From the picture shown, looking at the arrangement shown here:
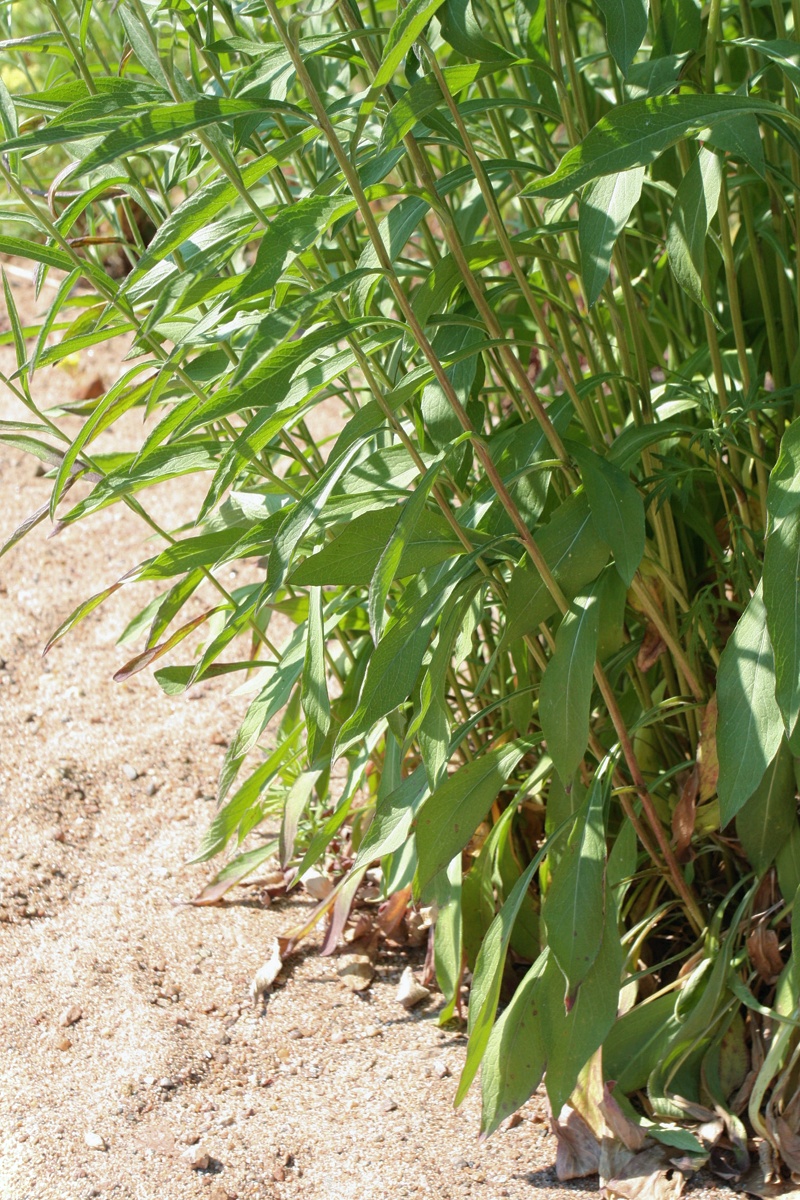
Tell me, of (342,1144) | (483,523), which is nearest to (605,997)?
(342,1144)

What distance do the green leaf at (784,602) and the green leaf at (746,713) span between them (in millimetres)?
62

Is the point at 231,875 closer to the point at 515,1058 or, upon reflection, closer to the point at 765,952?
the point at 515,1058

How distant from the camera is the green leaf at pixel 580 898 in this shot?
1.07 meters

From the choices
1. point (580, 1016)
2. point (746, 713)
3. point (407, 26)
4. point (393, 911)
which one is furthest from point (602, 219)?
point (393, 911)

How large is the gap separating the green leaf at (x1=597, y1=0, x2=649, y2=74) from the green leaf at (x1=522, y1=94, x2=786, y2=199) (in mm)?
107

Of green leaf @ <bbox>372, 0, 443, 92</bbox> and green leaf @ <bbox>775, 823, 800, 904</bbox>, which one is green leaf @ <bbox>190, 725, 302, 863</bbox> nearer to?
green leaf @ <bbox>775, 823, 800, 904</bbox>

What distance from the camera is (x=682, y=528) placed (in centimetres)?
136

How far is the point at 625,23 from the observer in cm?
92

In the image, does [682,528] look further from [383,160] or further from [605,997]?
[383,160]

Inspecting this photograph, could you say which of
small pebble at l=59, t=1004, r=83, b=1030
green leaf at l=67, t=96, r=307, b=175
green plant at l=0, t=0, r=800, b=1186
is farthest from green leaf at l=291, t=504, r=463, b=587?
small pebble at l=59, t=1004, r=83, b=1030

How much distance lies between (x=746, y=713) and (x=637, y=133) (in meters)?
0.49

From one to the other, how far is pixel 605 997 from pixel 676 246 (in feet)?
2.31

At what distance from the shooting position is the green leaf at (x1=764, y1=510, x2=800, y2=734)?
91 centimetres

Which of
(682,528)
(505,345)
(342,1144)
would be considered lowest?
(342,1144)
